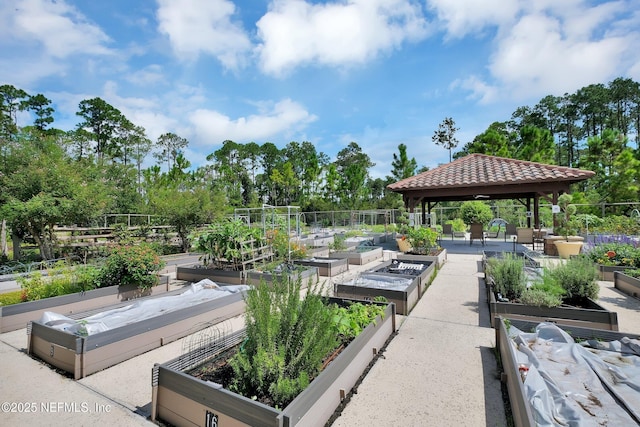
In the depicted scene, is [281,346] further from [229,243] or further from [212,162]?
[212,162]

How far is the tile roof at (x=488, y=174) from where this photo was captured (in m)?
10.5

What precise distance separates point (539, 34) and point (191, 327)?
8.74 m

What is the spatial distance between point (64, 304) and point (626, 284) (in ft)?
32.6

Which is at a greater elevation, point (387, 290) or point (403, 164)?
point (403, 164)

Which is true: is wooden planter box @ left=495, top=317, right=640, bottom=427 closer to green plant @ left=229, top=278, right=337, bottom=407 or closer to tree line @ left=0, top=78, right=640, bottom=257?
green plant @ left=229, top=278, right=337, bottom=407

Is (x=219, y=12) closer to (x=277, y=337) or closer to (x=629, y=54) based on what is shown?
(x=277, y=337)

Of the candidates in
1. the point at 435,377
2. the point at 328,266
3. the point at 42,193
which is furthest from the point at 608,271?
the point at 42,193

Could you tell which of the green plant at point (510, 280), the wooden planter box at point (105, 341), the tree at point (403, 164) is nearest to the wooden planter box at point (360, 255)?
the green plant at point (510, 280)

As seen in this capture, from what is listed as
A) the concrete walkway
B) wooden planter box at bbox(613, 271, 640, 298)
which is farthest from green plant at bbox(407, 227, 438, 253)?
the concrete walkway

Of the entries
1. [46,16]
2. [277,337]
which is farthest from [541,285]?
[46,16]

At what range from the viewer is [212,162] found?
42.1 meters

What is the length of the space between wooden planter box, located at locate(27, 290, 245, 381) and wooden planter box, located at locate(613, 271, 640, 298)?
700 cm

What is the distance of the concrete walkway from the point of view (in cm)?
233

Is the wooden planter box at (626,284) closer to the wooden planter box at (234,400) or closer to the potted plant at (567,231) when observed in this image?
the potted plant at (567,231)
